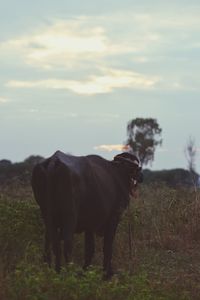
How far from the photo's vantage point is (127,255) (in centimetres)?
1069

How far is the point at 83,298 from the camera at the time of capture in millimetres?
6121

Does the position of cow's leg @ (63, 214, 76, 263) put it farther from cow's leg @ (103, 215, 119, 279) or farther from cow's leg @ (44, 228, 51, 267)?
cow's leg @ (103, 215, 119, 279)

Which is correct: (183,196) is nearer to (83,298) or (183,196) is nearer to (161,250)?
(161,250)

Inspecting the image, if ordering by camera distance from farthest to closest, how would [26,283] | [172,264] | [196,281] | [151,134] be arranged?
[151,134]
[172,264]
[196,281]
[26,283]

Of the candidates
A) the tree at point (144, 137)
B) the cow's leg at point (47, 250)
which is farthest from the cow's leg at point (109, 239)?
the tree at point (144, 137)

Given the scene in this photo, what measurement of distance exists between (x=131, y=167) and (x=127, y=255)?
181 cm

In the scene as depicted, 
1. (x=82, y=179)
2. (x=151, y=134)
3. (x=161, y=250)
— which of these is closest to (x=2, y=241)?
(x=82, y=179)

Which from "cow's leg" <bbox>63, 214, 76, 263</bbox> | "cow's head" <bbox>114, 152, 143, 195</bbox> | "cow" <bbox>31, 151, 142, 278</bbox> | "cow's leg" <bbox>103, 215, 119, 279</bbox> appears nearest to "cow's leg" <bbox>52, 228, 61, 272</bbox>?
"cow" <bbox>31, 151, 142, 278</bbox>

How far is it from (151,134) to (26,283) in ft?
84.1

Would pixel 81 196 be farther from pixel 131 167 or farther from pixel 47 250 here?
pixel 131 167

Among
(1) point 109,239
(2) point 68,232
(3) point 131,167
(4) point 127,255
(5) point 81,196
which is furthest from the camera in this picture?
(4) point 127,255

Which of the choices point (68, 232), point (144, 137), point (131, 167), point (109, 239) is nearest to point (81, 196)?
point (68, 232)

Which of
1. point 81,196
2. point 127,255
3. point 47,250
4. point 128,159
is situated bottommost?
point 127,255

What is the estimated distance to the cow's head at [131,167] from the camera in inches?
380
